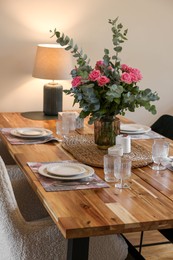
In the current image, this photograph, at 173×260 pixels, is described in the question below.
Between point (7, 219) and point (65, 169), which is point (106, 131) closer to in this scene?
point (65, 169)

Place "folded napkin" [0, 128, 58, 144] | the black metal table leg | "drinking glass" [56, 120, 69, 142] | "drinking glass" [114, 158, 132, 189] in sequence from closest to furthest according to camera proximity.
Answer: the black metal table leg
"drinking glass" [114, 158, 132, 189]
"folded napkin" [0, 128, 58, 144]
"drinking glass" [56, 120, 69, 142]

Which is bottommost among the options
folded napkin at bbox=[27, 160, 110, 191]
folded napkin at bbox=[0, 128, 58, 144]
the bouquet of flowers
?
folded napkin at bbox=[27, 160, 110, 191]

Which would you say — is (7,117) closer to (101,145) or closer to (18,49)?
(18,49)

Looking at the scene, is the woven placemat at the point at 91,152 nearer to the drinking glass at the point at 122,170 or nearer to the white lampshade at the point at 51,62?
the drinking glass at the point at 122,170

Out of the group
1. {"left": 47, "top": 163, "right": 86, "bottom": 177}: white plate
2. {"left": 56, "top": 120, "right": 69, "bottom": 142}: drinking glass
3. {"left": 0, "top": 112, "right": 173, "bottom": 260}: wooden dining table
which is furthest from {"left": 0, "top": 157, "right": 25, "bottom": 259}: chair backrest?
{"left": 56, "top": 120, "right": 69, "bottom": 142}: drinking glass

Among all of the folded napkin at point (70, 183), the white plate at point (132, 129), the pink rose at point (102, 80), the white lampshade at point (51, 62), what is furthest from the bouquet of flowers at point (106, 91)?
the white lampshade at point (51, 62)

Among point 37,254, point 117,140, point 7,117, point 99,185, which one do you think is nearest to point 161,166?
point 117,140

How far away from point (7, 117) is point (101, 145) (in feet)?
3.34

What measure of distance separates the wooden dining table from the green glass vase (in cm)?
27

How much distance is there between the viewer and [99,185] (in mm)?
1988

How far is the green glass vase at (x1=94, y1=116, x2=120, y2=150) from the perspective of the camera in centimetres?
245

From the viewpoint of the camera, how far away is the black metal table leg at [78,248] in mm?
1742

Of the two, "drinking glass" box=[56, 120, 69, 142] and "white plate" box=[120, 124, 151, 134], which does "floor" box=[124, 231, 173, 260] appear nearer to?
"white plate" box=[120, 124, 151, 134]

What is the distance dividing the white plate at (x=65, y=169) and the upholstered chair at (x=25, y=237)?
203mm
